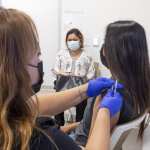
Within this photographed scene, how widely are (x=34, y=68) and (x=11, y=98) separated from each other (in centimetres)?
13

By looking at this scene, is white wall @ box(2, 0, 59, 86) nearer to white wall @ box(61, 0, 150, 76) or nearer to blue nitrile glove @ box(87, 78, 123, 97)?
white wall @ box(61, 0, 150, 76)

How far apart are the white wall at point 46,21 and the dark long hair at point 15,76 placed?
9.88 feet

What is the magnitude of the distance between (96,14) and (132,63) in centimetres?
233

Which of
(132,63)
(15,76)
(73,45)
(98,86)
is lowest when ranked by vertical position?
(73,45)

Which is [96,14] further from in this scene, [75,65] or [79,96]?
[79,96]

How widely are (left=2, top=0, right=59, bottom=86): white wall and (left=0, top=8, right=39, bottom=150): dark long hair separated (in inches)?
119

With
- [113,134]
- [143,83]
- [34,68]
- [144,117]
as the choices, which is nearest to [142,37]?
[143,83]

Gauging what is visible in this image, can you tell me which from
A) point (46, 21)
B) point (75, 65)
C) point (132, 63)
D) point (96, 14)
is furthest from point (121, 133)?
point (46, 21)

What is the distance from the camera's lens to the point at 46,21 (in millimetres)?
3969

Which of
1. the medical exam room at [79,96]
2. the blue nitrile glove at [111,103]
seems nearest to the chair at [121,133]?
the medical exam room at [79,96]

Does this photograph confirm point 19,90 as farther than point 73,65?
No

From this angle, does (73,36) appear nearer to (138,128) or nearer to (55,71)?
(55,71)

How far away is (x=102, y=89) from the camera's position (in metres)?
1.58

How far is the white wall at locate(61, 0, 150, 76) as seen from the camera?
372 cm
